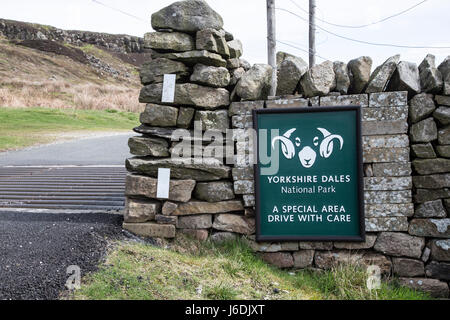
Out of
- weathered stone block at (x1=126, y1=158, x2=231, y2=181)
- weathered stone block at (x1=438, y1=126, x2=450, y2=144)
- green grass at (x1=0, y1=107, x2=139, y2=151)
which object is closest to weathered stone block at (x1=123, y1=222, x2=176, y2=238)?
weathered stone block at (x1=126, y1=158, x2=231, y2=181)

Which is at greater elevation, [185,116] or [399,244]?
[185,116]

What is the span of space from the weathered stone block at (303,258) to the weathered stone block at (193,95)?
1.86 metres

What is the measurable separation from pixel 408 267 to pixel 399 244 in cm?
27

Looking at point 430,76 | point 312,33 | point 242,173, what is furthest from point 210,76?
point 312,33

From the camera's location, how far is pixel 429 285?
369 cm

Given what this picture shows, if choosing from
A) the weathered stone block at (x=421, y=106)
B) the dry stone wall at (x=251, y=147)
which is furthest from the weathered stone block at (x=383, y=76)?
the weathered stone block at (x=421, y=106)

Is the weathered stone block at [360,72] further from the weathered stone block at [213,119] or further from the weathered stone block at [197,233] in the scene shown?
the weathered stone block at [197,233]

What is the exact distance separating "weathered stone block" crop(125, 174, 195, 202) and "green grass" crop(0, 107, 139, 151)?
9081 millimetres

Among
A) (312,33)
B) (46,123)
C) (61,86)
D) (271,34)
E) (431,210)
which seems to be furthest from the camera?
(61,86)

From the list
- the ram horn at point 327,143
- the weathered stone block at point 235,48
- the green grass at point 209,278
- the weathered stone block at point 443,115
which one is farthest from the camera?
the weathered stone block at point 235,48

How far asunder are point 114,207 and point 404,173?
3.58m

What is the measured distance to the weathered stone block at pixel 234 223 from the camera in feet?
12.6

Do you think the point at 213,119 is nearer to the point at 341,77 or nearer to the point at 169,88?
the point at 169,88
